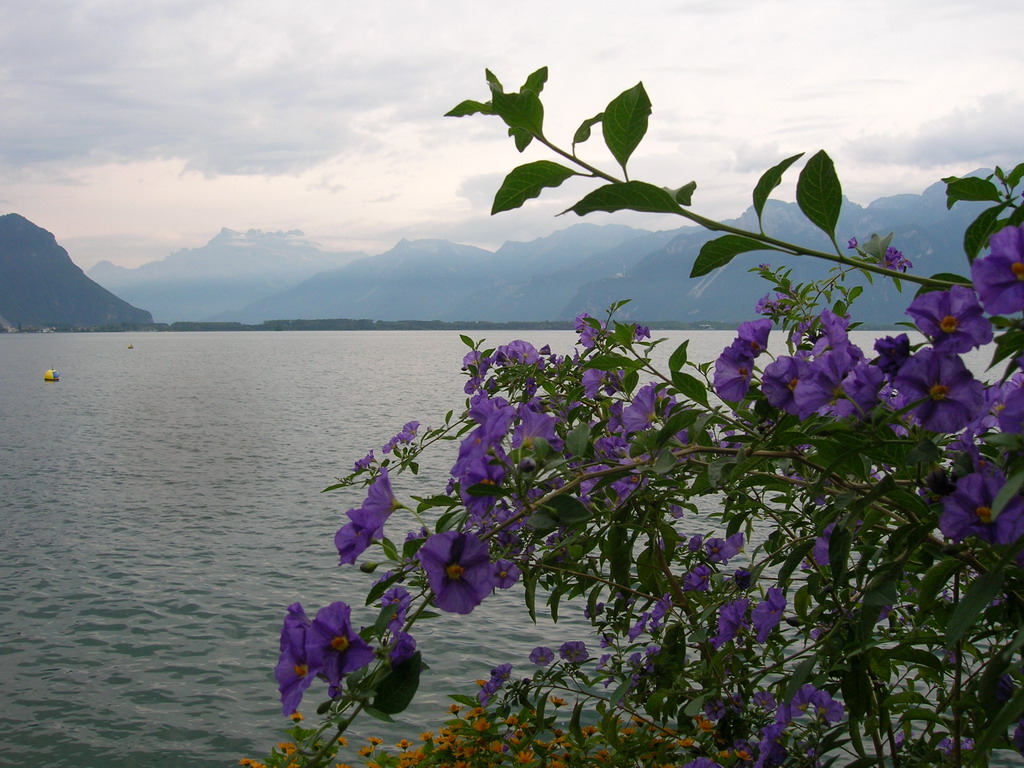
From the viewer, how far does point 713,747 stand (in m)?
3.86

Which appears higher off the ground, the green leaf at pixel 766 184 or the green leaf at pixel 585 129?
the green leaf at pixel 585 129

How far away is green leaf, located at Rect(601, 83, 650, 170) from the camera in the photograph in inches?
42.7

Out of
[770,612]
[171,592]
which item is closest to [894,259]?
[770,612]

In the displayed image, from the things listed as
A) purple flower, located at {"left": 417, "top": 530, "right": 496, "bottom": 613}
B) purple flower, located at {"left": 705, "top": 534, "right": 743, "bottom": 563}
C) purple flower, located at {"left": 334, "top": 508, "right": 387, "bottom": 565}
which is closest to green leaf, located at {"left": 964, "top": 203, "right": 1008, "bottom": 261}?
purple flower, located at {"left": 417, "top": 530, "right": 496, "bottom": 613}

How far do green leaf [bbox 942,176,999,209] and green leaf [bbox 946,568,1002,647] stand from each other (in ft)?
2.31

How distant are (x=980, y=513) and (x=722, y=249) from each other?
44 centimetres

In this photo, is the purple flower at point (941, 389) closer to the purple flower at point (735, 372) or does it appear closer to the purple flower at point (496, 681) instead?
the purple flower at point (735, 372)

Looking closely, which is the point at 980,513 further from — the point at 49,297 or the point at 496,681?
the point at 49,297

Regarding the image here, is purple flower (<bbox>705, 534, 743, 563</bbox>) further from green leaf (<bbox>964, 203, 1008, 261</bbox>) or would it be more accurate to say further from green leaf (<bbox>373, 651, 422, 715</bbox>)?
green leaf (<bbox>373, 651, 422, 715</bbox>)

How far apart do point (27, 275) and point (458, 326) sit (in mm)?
101037

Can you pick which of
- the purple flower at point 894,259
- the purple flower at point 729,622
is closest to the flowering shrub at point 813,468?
the purple flower at point 729,622

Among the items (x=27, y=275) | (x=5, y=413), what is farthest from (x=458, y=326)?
(x=5, y=413)

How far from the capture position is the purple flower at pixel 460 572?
40.0 inches

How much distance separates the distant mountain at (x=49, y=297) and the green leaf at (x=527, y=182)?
210565 millimetres
